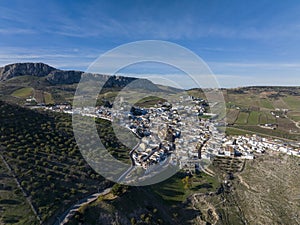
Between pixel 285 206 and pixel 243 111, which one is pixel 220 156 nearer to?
pixel 285 206

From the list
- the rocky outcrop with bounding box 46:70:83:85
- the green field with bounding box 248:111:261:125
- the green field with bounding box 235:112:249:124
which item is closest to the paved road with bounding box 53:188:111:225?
the green field with bounding box 235:112:249:124

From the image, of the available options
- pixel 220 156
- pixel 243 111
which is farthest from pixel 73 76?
pixel 220 156

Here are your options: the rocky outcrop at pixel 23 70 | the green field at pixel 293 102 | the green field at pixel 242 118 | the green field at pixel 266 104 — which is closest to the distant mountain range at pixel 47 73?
the rocky outcrop at pixel 23 70

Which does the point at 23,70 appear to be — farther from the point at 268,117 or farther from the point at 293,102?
the point at 293,102

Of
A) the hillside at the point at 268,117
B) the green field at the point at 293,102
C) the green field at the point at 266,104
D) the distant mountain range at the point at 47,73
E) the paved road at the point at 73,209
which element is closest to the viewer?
the paved road at the point at 73,209

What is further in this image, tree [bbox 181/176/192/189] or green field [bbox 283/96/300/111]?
green field [bbox 283/96/300/111]

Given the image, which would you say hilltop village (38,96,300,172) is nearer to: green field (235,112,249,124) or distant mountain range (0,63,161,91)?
green field (235,112,249,124)

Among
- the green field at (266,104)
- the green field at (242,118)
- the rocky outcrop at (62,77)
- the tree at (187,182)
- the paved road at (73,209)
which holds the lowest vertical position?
the tree at (187,182)

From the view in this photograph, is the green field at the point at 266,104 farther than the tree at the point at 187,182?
Yes

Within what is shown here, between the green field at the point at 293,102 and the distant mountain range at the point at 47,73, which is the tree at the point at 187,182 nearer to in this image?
the green field at the point at 293,102
